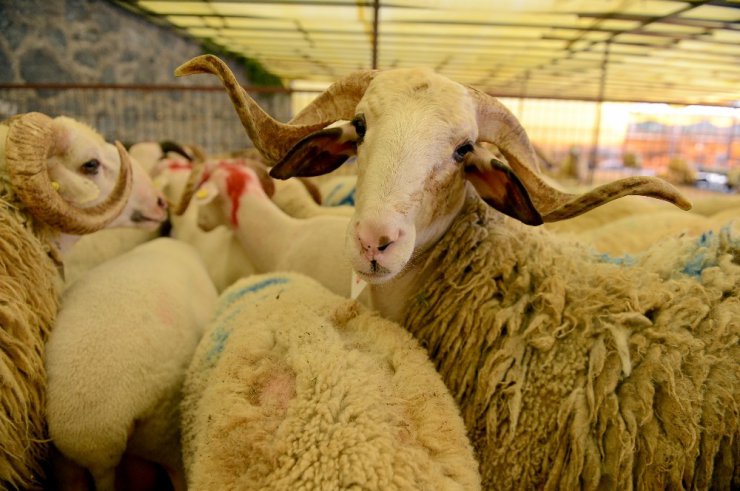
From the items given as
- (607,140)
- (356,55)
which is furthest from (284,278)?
(607,140)

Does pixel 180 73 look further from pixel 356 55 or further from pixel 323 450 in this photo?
pixel 356 55

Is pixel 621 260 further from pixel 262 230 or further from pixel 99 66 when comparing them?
pixel 99 66

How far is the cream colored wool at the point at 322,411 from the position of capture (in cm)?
83

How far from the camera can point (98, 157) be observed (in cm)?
211

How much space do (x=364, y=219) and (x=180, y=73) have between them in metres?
0.93

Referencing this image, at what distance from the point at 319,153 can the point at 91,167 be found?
45.2 inches

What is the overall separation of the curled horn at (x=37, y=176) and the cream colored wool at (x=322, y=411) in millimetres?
817

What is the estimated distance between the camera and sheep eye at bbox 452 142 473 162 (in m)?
1.33

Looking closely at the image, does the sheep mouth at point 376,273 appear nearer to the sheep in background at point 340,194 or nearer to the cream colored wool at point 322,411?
the cream colored wool at point 322,411

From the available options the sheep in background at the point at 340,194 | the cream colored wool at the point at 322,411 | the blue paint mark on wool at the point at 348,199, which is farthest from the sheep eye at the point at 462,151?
the blue paint mark on wool at the point at 348,199

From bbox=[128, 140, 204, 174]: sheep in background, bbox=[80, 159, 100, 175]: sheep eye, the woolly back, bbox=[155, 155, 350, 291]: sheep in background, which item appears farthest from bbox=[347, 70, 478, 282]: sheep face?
bbox=[128, 140, 204, 174]: sheep in background

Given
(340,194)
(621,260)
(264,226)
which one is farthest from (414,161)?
(340,194)

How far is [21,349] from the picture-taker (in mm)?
1373

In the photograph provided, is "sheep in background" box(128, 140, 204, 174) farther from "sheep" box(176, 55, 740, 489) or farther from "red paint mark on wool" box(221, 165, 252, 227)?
"sheep" box(176, 55, 740, 489)
